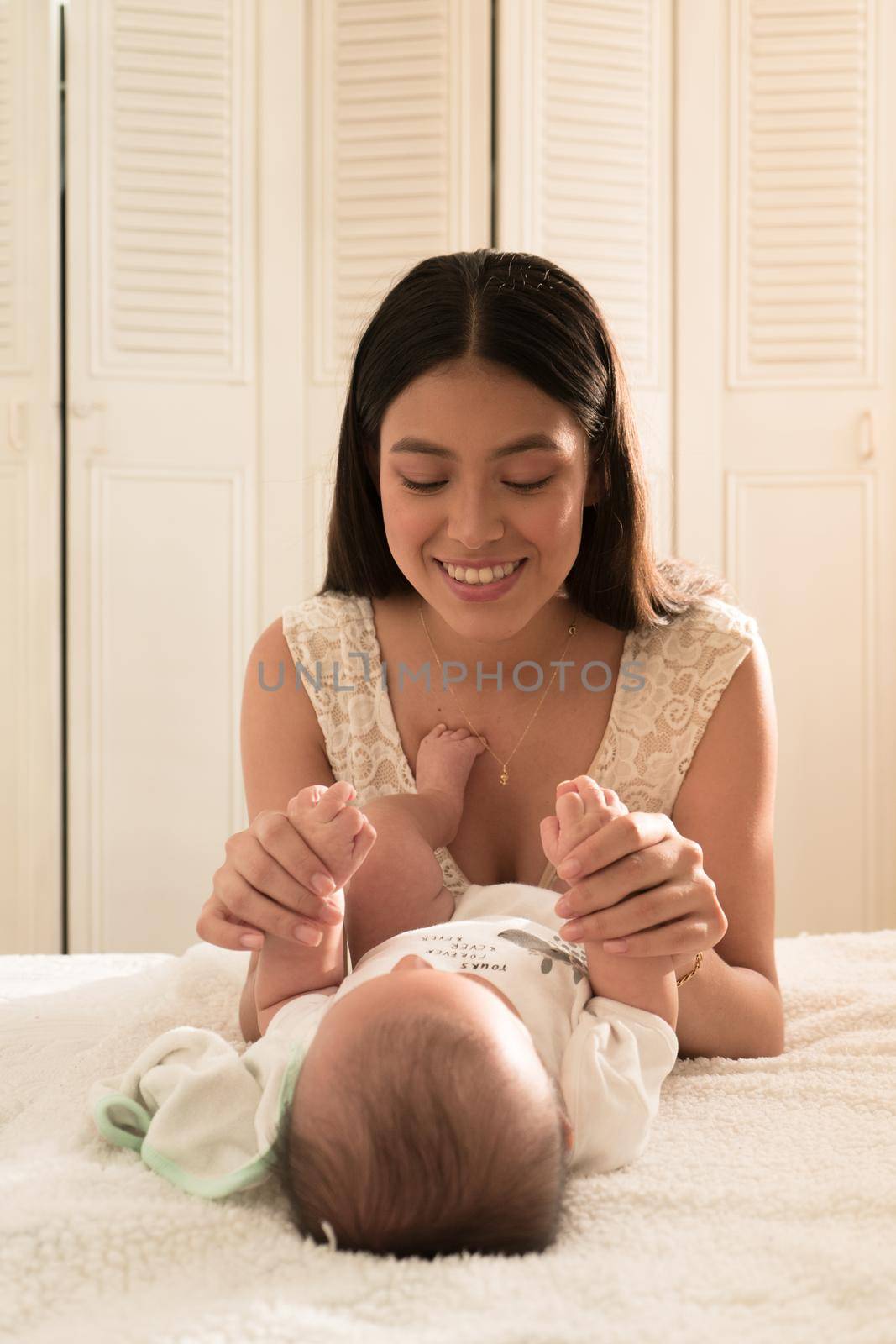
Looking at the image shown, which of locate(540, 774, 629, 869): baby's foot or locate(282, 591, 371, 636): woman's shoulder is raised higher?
locate(282, 591, 371, 636): woman's shoulder

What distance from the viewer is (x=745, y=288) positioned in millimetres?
3020

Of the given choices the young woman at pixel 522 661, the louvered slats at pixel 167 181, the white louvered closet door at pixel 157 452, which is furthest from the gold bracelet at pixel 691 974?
the louvered slats at pixel 167 181

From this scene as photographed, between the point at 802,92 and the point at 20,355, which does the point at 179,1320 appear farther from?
the point at 802,92

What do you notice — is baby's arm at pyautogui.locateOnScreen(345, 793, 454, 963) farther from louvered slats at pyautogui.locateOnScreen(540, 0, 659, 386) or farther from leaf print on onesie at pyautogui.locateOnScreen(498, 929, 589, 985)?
louvered slats at pyautogui.locateOnScreen(540, 0, 659, 386)

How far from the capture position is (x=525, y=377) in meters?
1.28

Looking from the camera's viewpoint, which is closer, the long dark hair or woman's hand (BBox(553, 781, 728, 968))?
woman's hand (BBox(553, 781, 728, 968))

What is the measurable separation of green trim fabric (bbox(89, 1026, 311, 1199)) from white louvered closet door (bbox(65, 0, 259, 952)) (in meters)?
1.85

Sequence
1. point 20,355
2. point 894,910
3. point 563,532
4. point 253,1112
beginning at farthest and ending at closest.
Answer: point 894,910 < point 20,355 < point 563,532 < point 253,1112

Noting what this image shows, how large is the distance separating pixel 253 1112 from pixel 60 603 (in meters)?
2.10

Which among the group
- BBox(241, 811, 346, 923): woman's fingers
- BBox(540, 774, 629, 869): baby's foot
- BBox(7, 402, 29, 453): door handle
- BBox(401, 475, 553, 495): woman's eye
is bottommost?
BBox(241, 811, 346, 923): woman's fingers

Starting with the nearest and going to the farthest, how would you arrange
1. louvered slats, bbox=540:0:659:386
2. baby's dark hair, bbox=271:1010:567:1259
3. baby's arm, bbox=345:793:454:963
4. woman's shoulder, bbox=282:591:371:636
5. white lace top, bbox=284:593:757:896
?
baby's dark hair, bbox=271:1010:567:1259, baby's arm, bbox=345:793:454:963, white lace top, bbox=284:593:757:896, woman's shoulder, bbox=282:591:371:636, louvered slats, bbox=540:0:659:386

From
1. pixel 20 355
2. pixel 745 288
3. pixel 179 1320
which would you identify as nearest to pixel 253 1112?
pixel 179 1320

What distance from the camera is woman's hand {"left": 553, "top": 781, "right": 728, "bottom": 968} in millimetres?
1014

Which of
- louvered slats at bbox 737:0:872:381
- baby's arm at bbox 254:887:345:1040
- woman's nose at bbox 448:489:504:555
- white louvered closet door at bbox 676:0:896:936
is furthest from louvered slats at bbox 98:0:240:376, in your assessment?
→ baby's arm at bbox 254:887:345:1040
